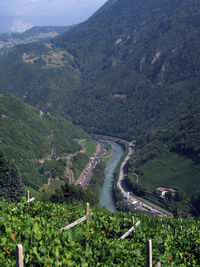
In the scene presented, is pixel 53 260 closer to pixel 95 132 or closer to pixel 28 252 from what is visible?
pixel 28 252

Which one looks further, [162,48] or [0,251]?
[162,48]

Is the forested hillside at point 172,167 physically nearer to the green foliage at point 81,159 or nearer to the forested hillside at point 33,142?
the green foliage at point 81,159

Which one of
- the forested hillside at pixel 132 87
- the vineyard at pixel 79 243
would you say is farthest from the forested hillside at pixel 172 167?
the vineyard at pixel 79 243

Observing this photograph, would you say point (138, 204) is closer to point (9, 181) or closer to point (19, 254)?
point (9, 181)

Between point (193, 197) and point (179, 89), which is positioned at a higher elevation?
point (179, 89)

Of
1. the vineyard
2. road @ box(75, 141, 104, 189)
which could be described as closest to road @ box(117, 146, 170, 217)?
→ road @ box(75, 141, 104, 189)

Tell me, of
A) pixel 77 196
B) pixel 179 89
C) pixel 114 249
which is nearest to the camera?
pixel 114 249

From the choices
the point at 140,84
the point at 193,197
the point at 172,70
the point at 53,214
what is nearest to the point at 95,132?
the point at 140,84

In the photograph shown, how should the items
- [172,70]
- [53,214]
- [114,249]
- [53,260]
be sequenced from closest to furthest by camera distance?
[53,260]
[114,249]
[53,214]
[172,70]
